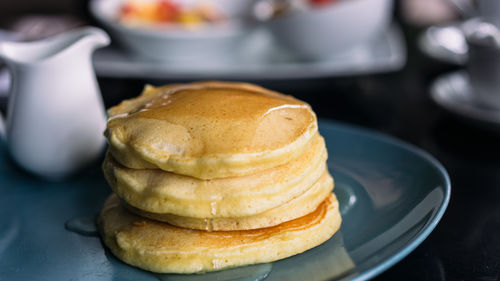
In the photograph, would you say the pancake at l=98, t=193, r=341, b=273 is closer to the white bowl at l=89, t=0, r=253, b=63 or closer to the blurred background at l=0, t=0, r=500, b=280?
the blurred background at l=0, t=0, r=500, b=280

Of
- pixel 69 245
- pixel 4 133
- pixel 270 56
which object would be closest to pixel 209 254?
pixel 69 245

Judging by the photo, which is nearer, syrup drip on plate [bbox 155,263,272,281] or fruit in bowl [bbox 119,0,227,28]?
syrup drip on plate [bbox 155,263,272,281]

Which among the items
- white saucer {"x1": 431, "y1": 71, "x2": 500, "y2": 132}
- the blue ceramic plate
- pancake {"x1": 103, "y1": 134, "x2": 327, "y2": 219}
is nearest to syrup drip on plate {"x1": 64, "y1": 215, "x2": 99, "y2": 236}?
the blue ceramic plate

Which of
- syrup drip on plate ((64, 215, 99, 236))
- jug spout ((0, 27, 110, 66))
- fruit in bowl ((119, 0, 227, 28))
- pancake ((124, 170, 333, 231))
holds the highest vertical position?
jug spout ((0, 27, 110, 66))

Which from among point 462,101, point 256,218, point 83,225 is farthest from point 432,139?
point 83,225

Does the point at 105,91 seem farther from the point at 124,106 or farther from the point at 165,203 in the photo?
the point at 165,203

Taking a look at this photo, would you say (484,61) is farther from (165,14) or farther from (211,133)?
(165,14)
